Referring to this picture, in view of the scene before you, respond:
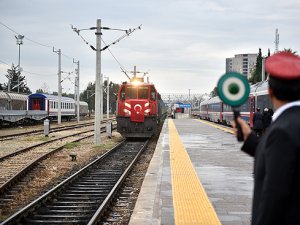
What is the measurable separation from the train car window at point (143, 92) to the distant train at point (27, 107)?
14.4 meters

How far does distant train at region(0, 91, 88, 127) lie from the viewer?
36344 mm

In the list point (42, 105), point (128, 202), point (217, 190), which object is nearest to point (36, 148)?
point (128, 202)

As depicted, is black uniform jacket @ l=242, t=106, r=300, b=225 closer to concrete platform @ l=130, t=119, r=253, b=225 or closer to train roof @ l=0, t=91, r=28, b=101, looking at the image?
concrete platform @ l=130, t=119, r=253, b=225

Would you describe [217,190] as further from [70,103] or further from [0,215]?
[70,103]

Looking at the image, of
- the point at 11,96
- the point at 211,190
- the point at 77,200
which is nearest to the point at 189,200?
the point at 211,190

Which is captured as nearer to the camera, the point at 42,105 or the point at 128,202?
the point at 128,202

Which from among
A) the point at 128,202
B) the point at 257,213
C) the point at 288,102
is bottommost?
the point at 128,202

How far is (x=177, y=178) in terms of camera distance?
973cm

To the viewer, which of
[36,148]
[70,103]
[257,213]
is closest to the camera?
[257,213]

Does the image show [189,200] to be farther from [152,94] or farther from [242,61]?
[242,61]

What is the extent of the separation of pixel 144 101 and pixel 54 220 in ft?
52.8

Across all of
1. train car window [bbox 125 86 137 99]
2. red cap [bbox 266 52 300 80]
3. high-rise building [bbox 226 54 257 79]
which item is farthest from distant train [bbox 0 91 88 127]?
high-rise building [bbox 226 54 257 79]

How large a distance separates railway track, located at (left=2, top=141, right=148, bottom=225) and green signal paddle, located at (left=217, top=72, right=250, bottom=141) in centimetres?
455

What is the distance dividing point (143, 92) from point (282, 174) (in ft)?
71.4
